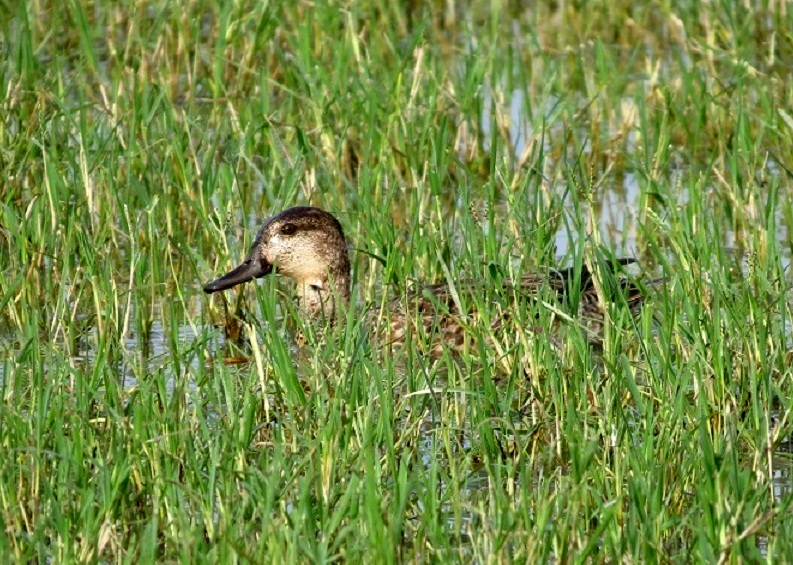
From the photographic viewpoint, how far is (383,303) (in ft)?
19.4

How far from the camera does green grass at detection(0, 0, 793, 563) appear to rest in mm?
4137

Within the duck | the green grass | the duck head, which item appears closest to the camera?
the green grass

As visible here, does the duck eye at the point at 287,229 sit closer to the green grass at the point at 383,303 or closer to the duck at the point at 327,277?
the duck at the point at 327,277

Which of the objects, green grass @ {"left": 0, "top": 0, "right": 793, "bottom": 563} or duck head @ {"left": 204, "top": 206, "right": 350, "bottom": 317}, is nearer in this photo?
green grass @ {"left": 0, "top": 0, "right": 793, "bottom": 563}

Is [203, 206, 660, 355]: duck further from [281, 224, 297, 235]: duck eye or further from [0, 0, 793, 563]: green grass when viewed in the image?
[0, 0, 793, 563]: green grass

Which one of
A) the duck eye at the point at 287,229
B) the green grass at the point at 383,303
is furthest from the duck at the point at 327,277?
the green grass at the point at 383,303

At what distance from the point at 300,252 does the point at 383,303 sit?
1254 mm

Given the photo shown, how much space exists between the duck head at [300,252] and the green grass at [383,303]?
0.13 metres

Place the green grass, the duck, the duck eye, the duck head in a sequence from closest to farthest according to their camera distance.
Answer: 1. the green grass
2. the duck
3. the duck head
4. the duck eye

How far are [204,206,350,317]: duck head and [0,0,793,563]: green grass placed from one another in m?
0.13

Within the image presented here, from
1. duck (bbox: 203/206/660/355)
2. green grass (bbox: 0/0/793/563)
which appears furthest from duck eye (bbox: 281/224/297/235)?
green grass (bbox: 0/0/793/563)

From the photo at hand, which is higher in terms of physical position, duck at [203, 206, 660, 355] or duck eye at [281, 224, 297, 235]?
duck eye at [281, 224, 297, 235]

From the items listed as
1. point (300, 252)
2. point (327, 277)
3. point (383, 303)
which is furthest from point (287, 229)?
point (383, 303)

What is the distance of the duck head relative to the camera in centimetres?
687
